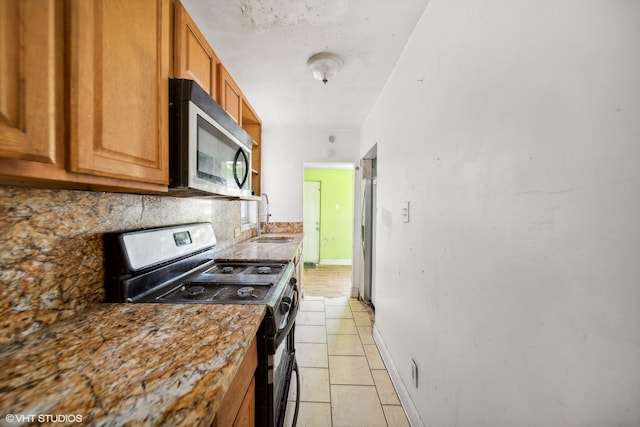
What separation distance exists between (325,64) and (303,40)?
0.81 ft

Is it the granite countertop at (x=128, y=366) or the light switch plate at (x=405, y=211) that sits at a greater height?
the light switch plate at (x=405, y=211)

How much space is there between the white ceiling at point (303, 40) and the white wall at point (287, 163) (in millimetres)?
999

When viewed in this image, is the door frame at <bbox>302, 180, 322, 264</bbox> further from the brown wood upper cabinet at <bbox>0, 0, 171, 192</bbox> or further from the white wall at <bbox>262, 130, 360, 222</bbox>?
the brown wood upper cabinet at <bbox>0, 0, 171, 192</bbox>

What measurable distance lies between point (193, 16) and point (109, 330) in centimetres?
163

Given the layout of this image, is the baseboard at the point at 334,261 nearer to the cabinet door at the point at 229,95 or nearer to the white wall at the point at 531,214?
the cabinet door at the point at 229,95

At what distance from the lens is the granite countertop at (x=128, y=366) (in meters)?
0.46

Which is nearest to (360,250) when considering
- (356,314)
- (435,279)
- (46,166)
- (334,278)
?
(356,314)

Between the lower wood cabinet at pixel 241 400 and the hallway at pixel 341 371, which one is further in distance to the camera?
the hallway at pixel 341 371

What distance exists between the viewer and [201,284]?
4.22 ft

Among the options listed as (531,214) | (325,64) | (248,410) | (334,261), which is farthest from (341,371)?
(334,261)

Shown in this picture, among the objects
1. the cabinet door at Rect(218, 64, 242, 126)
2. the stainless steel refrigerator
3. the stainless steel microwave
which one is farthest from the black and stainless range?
the stainless steel refrigerator

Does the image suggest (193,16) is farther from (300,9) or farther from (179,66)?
(300,9)

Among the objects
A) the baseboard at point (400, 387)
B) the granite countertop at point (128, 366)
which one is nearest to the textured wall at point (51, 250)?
the granite countertop at point (128, 366)

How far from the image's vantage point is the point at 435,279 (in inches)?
46.2
